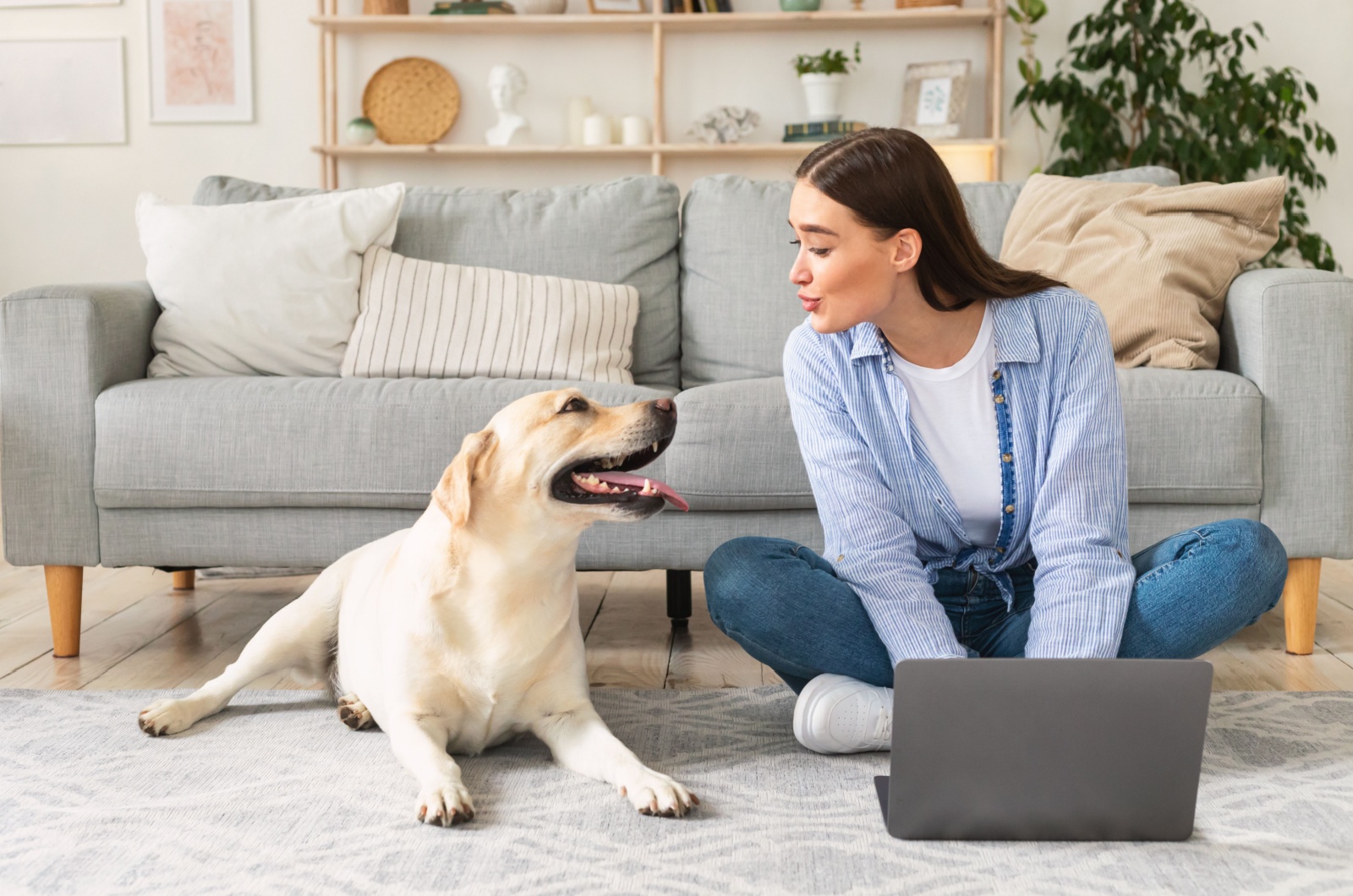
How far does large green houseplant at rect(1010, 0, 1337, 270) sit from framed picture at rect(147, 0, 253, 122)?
9.40 ft

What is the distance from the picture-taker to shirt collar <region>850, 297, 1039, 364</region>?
1.54 m

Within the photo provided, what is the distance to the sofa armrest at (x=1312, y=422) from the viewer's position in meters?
2.09

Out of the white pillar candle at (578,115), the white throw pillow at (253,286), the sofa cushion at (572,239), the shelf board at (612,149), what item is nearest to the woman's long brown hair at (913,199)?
the sofa cushion at (572,239)

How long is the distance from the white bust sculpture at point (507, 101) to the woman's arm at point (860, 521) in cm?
301

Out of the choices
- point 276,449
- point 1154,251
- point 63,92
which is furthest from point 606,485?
point 63,92

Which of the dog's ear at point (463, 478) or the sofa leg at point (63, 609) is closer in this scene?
the dog's ear at point (463, 478)

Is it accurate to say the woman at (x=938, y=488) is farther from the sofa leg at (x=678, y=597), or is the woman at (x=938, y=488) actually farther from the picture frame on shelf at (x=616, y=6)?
the picture frame on shelf at (x=616, y=6)

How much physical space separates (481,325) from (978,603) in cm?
124

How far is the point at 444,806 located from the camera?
132cm

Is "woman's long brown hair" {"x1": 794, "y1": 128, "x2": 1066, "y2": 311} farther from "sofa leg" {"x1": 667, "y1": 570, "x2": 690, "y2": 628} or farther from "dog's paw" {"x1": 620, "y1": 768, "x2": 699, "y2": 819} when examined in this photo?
"sofa leg" {"x1": 667, "y1": 570, "x2": 690, "y2": 628}

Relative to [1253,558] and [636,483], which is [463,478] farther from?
[1253,558]

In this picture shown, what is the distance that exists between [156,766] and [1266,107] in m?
4.00

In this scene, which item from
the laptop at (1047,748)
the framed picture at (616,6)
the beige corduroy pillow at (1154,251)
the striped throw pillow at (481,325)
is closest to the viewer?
the laptop at (1047,748)

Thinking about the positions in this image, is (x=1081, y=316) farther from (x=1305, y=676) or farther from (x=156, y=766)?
(x=156, y=766)
